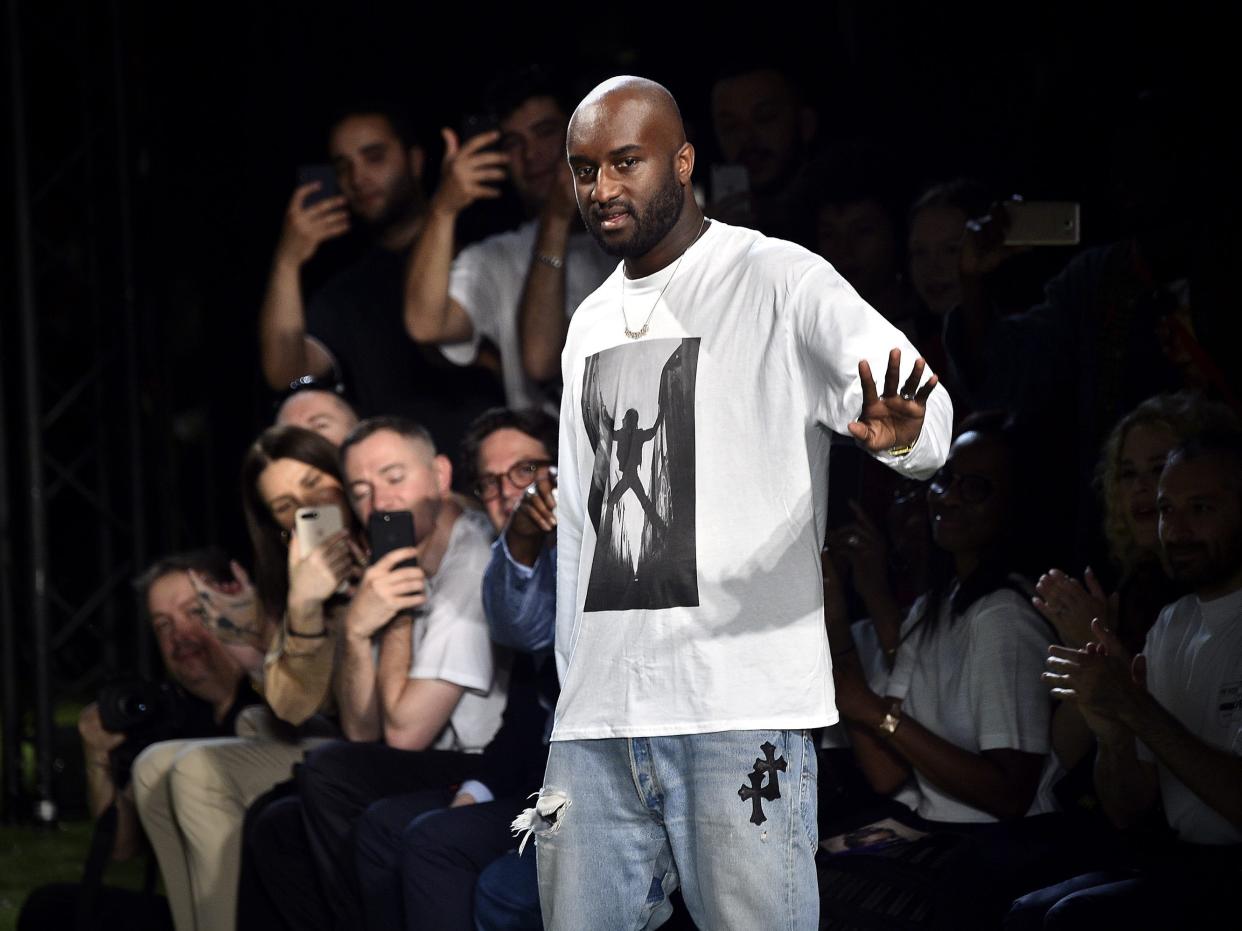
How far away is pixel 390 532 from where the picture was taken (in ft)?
11.7

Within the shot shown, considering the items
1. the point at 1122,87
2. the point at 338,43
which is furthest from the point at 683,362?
the point at 338,43

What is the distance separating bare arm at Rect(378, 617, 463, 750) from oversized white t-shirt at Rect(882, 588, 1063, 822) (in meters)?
1.05

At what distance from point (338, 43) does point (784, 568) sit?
3.56 meters

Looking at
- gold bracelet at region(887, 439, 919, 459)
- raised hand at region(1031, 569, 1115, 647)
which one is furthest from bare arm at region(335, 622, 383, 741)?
gold bracelet at region(887, 439, 919, 459)

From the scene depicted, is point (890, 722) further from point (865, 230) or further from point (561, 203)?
point (561, 203)

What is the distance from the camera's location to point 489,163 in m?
4.18

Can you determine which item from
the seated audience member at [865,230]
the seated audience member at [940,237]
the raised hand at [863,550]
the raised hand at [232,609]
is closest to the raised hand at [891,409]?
the raised hand at [863,550]

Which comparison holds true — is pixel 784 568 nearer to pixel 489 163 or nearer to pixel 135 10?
pixel 489 163

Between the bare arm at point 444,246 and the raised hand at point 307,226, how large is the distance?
464 millimetres

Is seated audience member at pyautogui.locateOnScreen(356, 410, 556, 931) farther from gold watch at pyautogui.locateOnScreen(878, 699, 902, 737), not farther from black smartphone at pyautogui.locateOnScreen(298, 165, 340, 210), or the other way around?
black smartphone at pyautogui.locateOnScreen(298, 165, 340, 210)

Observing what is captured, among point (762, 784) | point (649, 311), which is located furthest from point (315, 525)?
point (762, 784)

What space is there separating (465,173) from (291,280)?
2.76ft

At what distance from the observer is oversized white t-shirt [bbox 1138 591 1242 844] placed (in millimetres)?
2469

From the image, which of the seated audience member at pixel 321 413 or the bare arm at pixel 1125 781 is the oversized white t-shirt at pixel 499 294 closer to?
the seated audience member at pixel 321 413
